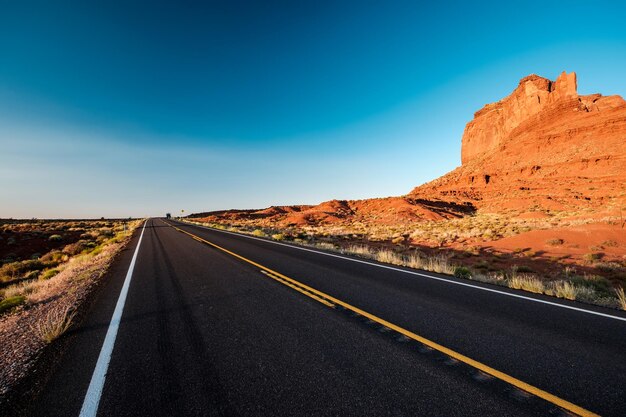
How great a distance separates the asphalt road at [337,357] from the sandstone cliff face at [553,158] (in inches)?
2254

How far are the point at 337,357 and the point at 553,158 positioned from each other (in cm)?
9301

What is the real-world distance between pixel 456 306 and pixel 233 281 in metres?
5.84

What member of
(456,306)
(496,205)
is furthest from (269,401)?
(496,205)

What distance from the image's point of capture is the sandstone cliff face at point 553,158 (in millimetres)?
54344

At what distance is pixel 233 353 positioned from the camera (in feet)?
13.0

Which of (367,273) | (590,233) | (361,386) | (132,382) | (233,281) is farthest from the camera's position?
(590,233)

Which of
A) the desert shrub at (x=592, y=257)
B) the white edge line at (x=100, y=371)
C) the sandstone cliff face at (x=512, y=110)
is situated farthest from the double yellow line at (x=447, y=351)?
the sandstone cliff face at (x=512, y=110)

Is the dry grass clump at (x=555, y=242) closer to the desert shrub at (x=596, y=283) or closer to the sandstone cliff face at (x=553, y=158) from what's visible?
the desert shrub at (x=596, y=283)

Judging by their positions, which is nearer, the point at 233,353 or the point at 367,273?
the point at 233,353

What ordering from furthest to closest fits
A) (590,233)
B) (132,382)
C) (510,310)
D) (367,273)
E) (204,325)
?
(590,233) → (367,273) → (510,310) → (204,325) → (132,382)

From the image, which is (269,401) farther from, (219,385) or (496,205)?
(496,205)

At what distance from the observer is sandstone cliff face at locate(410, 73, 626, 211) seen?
178 ft

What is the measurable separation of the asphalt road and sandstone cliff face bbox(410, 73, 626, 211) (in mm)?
57262

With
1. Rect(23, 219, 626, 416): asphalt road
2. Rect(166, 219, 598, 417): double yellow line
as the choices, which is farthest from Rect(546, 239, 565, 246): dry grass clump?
Rect(166, 219, 598, 417): double yellow line
